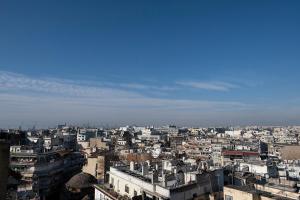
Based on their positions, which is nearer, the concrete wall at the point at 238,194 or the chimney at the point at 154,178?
the concrete wall at the point at 238,194

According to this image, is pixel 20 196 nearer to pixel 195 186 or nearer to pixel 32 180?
pixel 32 180

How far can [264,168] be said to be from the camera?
4016 cm

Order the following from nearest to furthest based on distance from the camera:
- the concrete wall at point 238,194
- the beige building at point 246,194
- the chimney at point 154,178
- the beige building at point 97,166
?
the beige building at point 246,194 → the concrete wall at point 238,194 → the chimney at point 154,178 → the beige building at point 97,166

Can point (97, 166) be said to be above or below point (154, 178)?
below

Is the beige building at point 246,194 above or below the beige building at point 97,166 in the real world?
above

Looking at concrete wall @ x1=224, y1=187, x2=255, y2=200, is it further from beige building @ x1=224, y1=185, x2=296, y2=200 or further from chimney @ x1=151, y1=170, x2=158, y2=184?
chimney @ x1=151, y1=170, x2=158, y2=184

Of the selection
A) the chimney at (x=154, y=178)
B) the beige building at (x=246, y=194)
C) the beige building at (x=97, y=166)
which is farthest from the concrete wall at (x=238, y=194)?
the beige building at (x=97, y=166)

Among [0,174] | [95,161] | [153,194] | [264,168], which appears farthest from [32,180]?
[0,174]

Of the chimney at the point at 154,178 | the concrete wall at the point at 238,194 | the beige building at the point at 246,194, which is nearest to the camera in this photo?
the beige building at the point at 246,194

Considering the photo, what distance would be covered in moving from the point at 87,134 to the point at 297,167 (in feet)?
333

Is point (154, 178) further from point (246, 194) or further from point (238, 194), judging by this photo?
point (246, 194)

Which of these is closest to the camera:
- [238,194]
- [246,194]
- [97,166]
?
[246,194]

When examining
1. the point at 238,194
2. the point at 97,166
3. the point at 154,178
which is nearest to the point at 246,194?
the point at 238,194

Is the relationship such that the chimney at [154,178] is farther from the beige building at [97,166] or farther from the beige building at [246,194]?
the beige building at [97,166]
